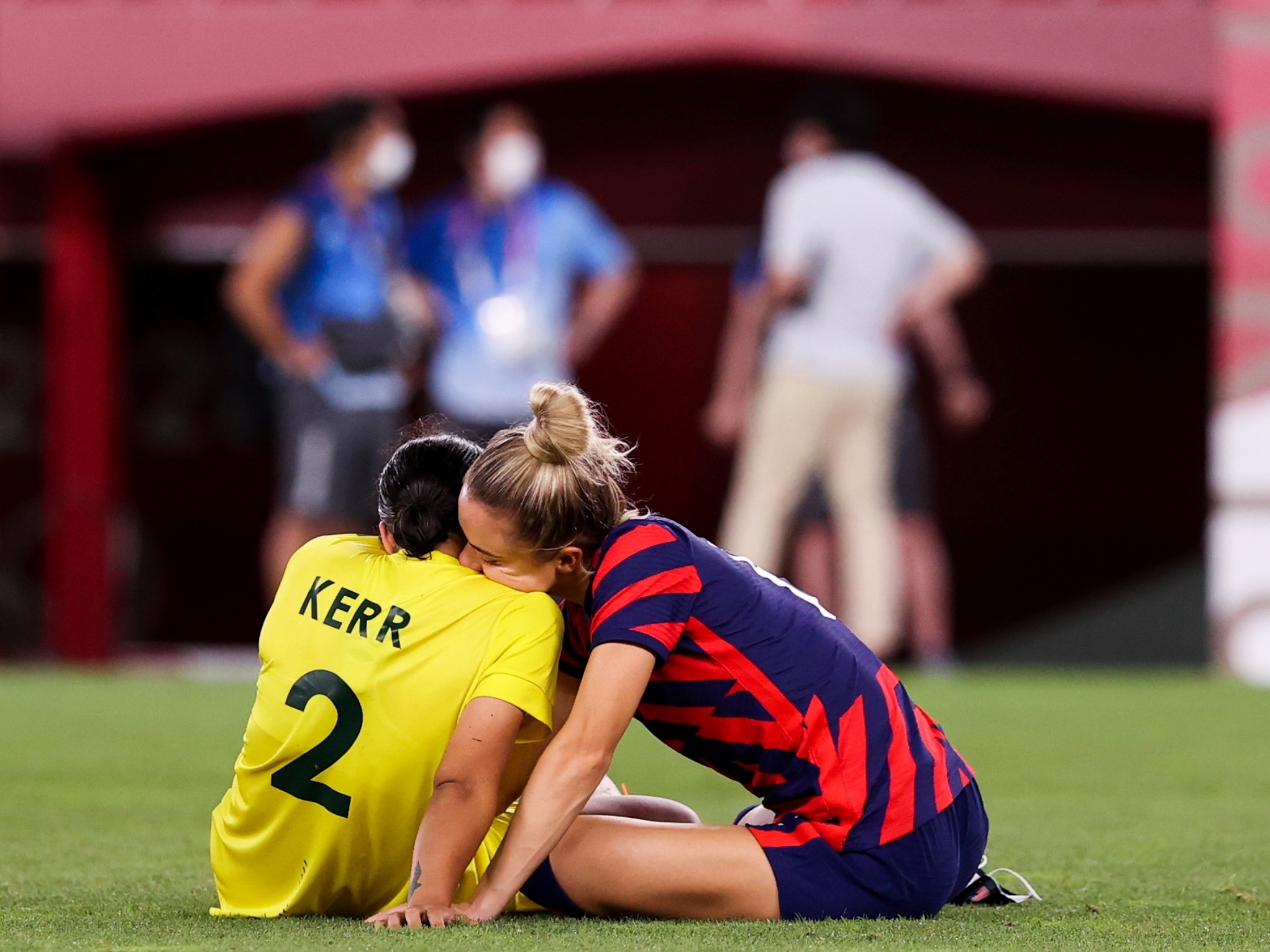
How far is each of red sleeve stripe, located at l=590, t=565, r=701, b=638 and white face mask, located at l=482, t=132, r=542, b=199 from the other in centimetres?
653

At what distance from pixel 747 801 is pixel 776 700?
6.75 ft

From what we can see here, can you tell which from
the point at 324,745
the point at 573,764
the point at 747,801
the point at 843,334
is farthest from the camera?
the point at 843,334

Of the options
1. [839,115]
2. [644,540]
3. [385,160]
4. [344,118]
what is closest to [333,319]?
[385,160]

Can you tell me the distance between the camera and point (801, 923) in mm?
3195

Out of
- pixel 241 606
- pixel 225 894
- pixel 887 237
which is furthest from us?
pixel 241 606

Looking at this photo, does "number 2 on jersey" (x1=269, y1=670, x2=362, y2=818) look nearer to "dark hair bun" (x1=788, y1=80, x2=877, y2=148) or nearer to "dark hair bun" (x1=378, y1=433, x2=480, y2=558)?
"dark hair bun" (x1=378, y1=433, x2=480, y2=558)

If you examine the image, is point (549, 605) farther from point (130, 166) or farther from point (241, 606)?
point (241, 606)

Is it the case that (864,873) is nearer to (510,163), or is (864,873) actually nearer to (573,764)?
(573,764)

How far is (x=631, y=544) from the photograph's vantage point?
124 inches

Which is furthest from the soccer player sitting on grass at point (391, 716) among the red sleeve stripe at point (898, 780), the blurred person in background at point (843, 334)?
the blurred person in background at point (843, 334)

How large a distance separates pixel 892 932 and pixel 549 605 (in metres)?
0.75

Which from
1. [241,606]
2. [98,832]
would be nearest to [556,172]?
[241,606]

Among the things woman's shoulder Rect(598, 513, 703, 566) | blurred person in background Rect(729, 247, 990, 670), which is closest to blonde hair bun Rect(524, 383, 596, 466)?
woman's shoulder Rect(598, 513, 703, 566)

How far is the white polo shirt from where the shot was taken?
29.0ft
